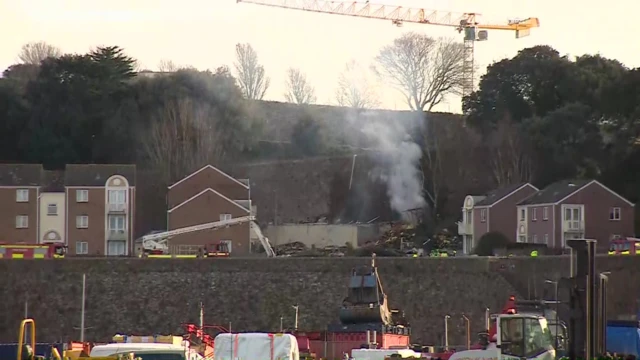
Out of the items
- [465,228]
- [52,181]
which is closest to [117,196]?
[52,181]

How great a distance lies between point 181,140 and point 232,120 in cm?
529

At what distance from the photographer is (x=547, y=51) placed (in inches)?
4060

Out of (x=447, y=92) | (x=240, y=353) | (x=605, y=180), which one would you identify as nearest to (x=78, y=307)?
(x=605, y=180)

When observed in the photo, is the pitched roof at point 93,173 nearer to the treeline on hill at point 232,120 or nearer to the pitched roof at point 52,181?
the pitched roof at point 52,181

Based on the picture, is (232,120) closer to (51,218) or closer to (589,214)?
(51,218)

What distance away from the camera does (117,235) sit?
8988cm

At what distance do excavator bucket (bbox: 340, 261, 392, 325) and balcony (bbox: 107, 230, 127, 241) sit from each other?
94.5ft

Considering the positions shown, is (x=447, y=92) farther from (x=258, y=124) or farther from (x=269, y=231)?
(x=269, y=231)

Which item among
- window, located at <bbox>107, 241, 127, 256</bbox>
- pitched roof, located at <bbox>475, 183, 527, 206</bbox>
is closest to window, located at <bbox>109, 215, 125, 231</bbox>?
window, located at <bbox>107, 241, 127, 256</bbox>

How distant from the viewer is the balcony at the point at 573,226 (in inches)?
3415

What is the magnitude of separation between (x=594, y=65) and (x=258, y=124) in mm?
24002

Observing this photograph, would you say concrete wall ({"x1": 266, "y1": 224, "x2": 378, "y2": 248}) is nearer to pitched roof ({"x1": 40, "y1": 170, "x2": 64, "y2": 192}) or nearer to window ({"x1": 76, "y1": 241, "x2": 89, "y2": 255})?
window ({"x1": 76, "y1": 241, "x2": 89, "y2": 255})

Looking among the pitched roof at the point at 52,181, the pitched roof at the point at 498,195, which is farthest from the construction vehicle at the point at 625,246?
the pitched roof at the point at 52,181

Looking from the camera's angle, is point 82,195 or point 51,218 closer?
point 82,195
